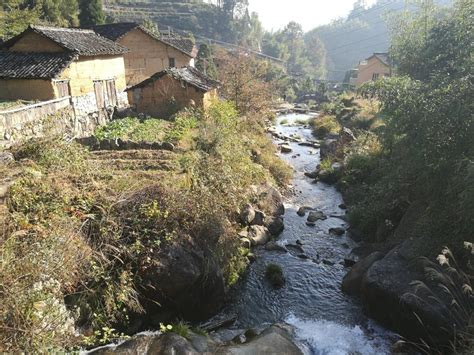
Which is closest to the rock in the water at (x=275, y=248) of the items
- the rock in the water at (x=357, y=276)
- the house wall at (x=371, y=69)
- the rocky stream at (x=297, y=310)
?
the rocky stream at (x=297, y=310)

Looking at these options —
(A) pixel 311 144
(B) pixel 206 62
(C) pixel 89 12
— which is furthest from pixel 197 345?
(B) pixel 206 62

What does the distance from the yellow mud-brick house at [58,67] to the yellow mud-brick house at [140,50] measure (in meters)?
8.49

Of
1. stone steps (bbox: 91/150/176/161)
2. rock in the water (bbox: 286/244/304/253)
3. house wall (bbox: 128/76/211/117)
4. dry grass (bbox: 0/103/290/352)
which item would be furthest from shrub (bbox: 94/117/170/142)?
rock in the water (bbox: 286/244/304/253)

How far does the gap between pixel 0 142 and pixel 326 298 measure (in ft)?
39.2

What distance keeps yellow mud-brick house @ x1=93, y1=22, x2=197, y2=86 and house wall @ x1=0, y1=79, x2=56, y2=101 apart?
15894mm

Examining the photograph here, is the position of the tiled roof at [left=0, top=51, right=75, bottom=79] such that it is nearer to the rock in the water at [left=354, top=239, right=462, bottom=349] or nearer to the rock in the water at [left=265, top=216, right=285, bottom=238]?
the rock in the water at [left=265, top=216, right=285, bottom=238]

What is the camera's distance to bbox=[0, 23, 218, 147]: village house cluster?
1761 centimetres

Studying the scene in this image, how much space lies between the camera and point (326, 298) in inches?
419

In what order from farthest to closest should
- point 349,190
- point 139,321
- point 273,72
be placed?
point 273,72, point 349,190, point 139,321

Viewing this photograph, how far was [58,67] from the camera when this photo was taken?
59.6ft

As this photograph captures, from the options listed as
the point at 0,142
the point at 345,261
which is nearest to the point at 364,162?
the point at 345,261

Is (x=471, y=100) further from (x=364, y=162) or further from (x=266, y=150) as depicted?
(x=266, y=150)

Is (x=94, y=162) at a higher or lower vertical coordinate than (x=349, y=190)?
higher

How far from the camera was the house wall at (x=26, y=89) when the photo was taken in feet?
58.6
